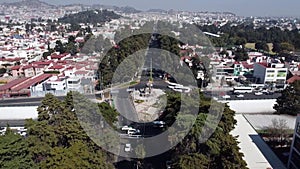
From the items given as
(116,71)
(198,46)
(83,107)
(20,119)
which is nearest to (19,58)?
(116,71)

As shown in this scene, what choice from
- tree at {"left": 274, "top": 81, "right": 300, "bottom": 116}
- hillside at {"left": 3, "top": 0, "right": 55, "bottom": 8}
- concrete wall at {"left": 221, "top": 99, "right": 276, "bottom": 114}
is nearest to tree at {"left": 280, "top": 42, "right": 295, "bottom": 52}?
concrete wall at {"left": 221, "top": 99, "right": 276, "bottom": 114}

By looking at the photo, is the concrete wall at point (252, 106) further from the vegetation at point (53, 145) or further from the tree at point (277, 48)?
the tree at point (277, 48)

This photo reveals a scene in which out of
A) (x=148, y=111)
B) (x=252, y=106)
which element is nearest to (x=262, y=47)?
(x=252, y=106)

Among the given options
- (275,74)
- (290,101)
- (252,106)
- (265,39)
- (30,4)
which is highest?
(30,4)

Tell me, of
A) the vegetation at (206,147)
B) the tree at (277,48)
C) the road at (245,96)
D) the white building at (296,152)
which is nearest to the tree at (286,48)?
the tree at (277,48)

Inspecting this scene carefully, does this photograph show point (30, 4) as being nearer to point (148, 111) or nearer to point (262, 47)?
point (262, 47)

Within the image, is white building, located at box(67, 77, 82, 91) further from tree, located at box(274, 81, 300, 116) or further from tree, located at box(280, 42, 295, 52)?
tree, located at box(280, 42, 295, 52)

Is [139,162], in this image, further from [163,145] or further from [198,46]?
[198,46]
